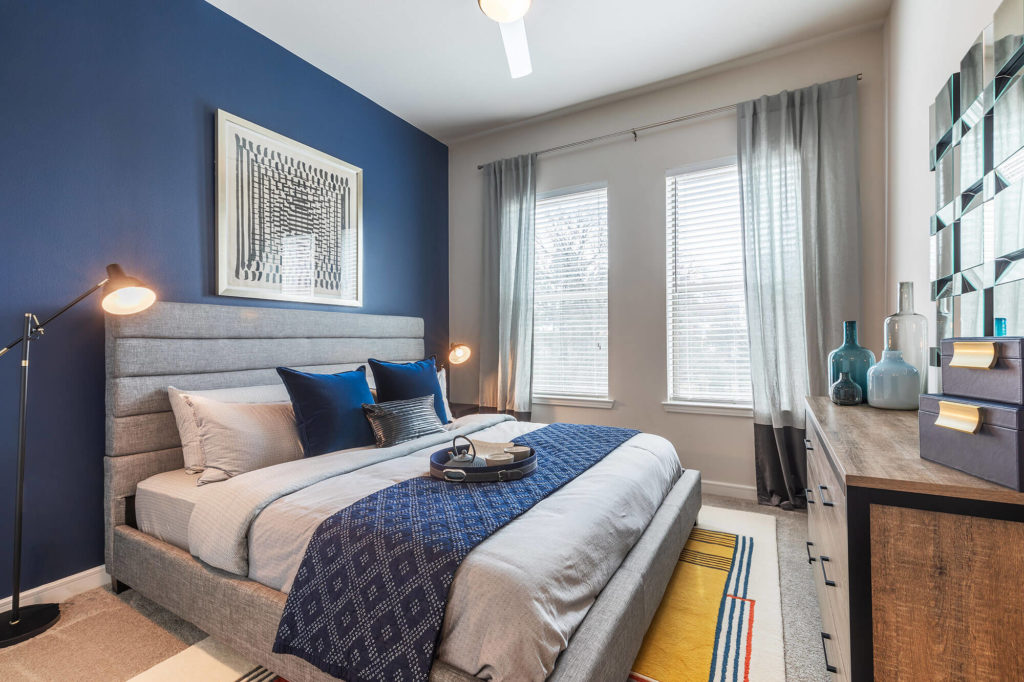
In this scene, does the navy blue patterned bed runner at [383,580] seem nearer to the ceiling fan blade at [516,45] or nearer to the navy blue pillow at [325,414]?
the navy blue pillow at [325,414]

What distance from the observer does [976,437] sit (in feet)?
3.04

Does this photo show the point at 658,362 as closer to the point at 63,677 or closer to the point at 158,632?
the point at 158,632

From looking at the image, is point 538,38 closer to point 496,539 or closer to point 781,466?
point 496,539

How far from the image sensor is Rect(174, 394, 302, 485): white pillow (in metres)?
2.07

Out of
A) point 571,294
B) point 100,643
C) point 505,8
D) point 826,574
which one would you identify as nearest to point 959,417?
point 826,574

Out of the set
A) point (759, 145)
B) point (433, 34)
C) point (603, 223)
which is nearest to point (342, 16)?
point (433, 34)

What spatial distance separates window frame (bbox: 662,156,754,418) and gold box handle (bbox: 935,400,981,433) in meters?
2.38

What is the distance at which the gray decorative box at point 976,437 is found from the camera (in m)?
0.84

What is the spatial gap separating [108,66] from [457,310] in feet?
9.44

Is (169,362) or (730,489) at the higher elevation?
(169,362)

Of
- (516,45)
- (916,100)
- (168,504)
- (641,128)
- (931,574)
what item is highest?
(641,128)

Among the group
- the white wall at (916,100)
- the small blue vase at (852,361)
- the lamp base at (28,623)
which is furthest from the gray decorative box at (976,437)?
the lamp base at (28,623)

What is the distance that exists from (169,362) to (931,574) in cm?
286

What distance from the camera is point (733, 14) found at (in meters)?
2.80
